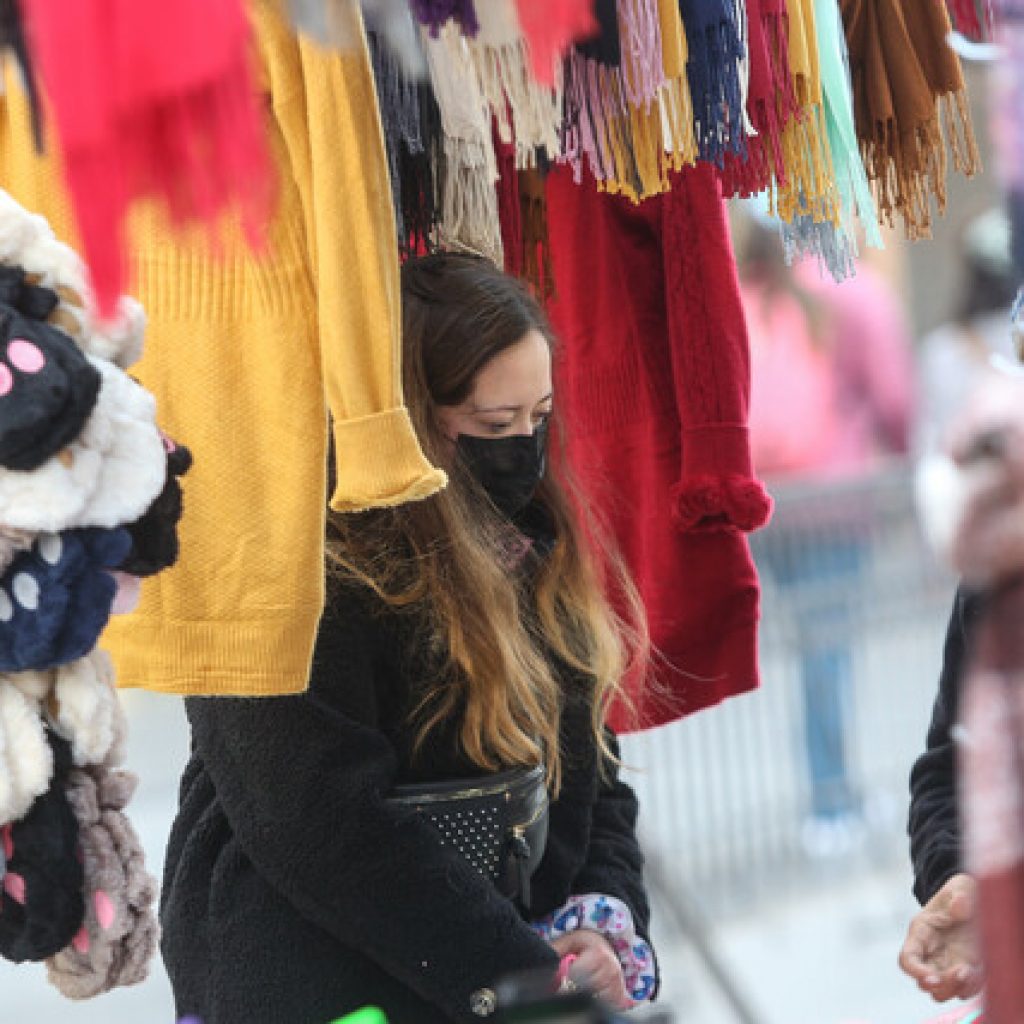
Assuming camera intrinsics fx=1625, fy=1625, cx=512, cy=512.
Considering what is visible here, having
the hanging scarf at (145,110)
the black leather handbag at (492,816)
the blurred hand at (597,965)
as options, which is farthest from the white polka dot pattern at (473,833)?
the hanging scarf at (145,110)

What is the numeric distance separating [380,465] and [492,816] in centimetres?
64

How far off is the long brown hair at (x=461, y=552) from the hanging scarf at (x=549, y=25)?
799 millimetres

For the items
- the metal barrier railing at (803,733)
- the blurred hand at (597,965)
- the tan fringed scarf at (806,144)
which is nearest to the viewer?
the tan fringed scarf at (806,144)

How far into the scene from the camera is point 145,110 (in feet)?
3.45

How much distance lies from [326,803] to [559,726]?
0.42 m

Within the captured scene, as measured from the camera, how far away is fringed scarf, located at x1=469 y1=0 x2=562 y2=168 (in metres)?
1.54

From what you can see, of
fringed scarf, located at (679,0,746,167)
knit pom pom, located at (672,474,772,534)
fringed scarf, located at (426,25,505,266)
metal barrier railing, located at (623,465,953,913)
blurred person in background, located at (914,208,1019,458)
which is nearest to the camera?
blurred person in background, located at (914,208,1019,458)

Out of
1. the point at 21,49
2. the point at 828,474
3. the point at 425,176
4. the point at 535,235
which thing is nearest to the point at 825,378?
the point at 828,474

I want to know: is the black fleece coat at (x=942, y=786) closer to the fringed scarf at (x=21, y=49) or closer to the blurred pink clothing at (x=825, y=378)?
the fringed scarf at (x=21, y=49)

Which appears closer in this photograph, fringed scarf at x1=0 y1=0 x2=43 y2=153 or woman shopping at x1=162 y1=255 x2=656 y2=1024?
fringed scarf at x1=0 y1=0 x2=43 y2=153

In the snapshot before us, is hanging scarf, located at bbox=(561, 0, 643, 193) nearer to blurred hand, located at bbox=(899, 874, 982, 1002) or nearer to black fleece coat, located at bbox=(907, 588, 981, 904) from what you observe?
black fleece coat, located at bbox=(907, 588, 981, 904)

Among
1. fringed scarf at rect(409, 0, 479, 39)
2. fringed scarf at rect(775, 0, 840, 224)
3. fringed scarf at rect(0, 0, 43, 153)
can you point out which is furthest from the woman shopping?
fringed scarf at rect(0, 0, 43, 153)

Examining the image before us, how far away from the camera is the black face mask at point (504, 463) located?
208 centimetres

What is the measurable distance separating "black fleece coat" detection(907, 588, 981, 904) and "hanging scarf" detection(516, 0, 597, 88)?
1.02 meters
